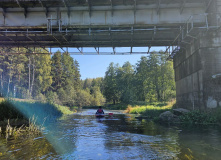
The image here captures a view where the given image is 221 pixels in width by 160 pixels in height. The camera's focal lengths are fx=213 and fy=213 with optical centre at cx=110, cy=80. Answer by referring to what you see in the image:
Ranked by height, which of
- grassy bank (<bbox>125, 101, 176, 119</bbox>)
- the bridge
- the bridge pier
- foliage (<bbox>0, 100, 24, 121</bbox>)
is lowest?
grassy bank (<bbox>125, 101, 176, 119</bbox>)

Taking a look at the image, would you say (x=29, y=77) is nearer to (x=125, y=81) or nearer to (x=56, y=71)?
(x=56, y=71)

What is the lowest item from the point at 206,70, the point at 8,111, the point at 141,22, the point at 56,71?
the point at 8,111

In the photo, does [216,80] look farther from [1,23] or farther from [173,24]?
[1,23]

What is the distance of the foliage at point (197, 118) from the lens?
15.2 metres

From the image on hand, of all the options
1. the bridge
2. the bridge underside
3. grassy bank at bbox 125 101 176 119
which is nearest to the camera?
the bridge

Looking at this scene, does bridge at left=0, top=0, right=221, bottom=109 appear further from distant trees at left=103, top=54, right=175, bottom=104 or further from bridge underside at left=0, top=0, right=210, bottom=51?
distant trees at left=103, top=54, right=175, bottom=104

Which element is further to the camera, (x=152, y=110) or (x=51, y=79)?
(x=51, y=79)

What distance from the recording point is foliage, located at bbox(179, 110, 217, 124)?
15.2 m

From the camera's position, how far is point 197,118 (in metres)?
16.0

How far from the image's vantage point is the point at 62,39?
745 inches

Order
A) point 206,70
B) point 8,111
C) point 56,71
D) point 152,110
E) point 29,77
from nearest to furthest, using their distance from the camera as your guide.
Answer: point 206,70 < point 8,111 < point 152,110 < point 29,77 < point 56,71

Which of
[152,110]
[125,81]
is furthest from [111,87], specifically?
[152,110]

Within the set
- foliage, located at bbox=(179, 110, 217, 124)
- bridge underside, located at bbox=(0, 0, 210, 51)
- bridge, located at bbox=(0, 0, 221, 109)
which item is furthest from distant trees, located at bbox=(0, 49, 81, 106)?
foliage, located at bbox=(179, 110, 217, 124)

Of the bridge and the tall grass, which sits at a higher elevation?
the bridge
